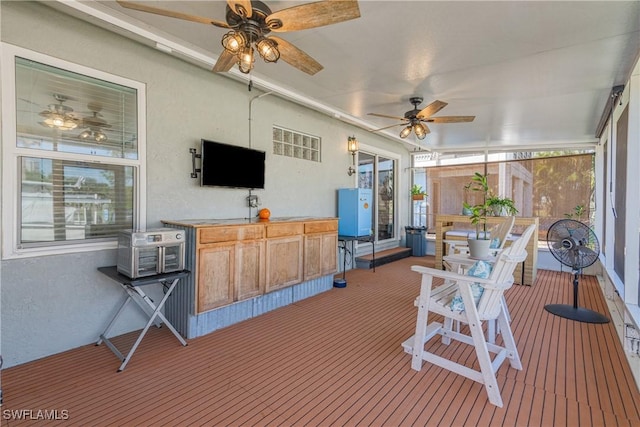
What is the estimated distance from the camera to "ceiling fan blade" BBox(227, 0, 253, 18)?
1.90 metres

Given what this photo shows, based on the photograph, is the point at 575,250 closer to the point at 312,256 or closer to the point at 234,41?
the point at 312,256

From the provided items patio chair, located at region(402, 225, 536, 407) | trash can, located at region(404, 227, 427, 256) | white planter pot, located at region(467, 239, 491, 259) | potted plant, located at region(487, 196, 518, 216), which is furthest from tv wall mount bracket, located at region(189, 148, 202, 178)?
A: trash can, located at region(404, 227, 427, 256)

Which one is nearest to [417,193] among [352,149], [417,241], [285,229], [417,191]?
[417,191]

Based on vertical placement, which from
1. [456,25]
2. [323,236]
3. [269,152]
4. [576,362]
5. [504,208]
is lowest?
[576,362]

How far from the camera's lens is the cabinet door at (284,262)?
11.9ft

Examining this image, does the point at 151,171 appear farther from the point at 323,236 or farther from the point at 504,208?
the point at 504,208

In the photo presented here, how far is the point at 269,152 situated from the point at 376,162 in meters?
3.25

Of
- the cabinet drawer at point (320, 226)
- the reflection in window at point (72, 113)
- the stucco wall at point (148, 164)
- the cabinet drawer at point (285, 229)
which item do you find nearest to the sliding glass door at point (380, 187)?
the cabinet drawer at point (320, 226)

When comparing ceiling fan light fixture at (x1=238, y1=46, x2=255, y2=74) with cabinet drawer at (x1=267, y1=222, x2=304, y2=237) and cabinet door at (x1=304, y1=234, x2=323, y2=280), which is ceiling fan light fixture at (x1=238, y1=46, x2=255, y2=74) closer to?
cabinet drawer at (x1=267, y1=222, x2=304, y2=237)

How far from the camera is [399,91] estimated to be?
4.06m

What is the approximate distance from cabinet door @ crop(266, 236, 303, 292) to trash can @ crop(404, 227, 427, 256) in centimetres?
429

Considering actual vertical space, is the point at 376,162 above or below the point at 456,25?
below

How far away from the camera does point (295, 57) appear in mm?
2535

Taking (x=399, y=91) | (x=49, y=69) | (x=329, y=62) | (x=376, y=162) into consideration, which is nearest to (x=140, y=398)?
(x=49, y=69)
